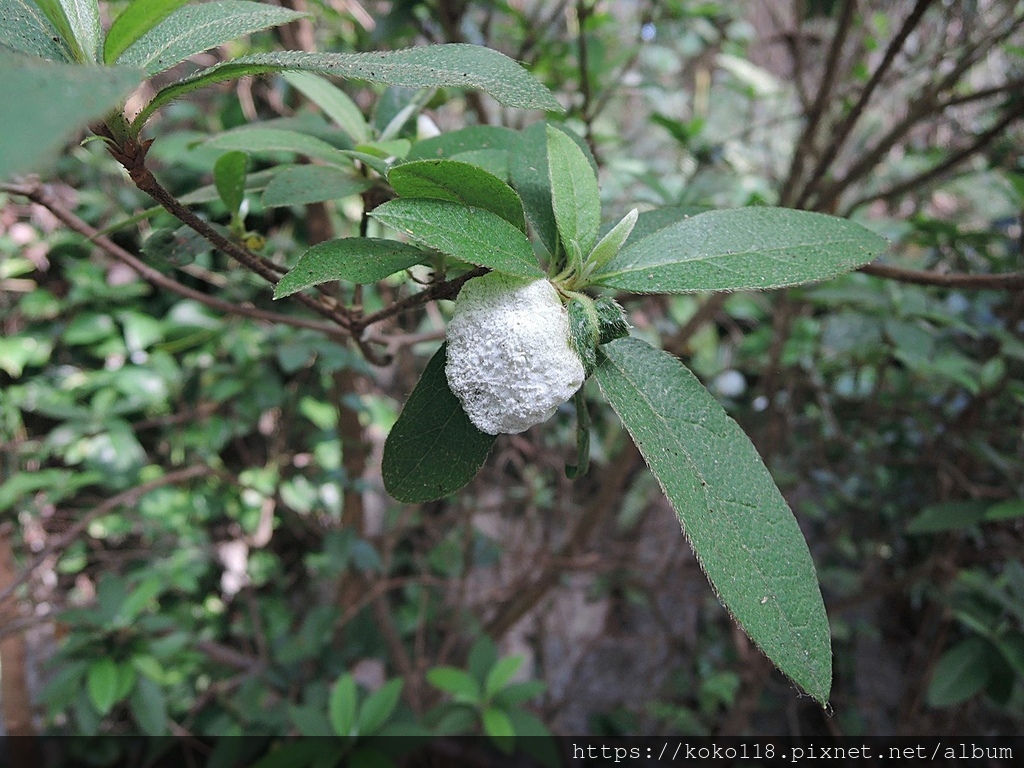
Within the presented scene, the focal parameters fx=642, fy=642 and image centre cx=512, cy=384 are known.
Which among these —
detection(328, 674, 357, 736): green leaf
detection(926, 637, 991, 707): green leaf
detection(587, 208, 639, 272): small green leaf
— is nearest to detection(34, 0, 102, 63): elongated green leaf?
detection(587, 208, 639, 272): small green leaf

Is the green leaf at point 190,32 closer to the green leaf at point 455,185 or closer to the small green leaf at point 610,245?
the green leaf at point 455,185

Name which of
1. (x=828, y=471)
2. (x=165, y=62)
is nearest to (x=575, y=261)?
(x=165, y=62)

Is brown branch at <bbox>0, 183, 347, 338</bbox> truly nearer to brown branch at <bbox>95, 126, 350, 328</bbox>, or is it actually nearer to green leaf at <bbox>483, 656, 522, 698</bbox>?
brown branch at <bbox>95, 126, 350, 328</bbox>

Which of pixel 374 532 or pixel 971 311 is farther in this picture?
pixel 374 532

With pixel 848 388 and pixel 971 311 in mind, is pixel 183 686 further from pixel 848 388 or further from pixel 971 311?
pixel 971 311

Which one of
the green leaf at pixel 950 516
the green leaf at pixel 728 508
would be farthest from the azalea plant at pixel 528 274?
the green leaf at pixel 950 516
